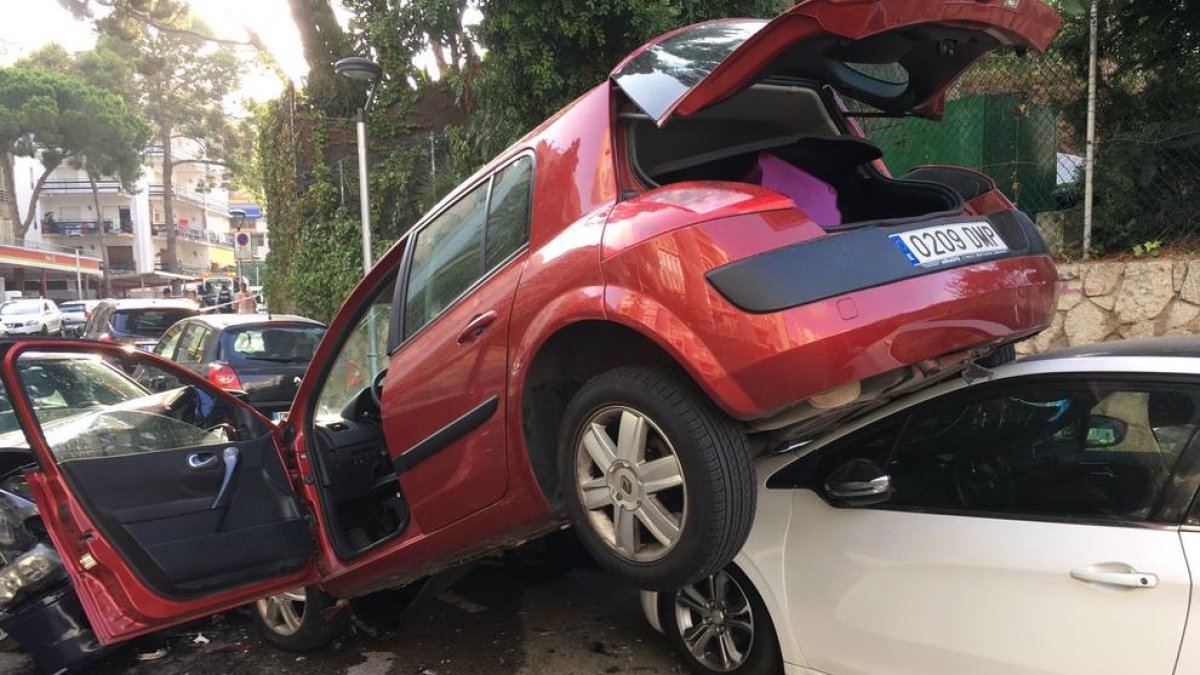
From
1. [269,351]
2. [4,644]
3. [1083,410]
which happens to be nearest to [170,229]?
[269,351]

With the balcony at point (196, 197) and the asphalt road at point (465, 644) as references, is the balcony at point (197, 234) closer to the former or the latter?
the balcony at point (196, 197)

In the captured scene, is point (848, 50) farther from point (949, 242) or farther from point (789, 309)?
point (789, 309)

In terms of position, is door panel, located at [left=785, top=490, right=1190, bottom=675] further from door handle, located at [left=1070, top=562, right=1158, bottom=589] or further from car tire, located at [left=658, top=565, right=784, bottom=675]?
car tire, located at [left=658, top=565, right=784, bottom=675]

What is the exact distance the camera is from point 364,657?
3711 mm

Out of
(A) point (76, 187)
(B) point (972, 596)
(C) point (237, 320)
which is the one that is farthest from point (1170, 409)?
(A) point (76, 187)

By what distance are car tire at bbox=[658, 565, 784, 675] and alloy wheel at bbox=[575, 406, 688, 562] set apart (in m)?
0.80

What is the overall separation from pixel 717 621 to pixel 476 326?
4.82 feet

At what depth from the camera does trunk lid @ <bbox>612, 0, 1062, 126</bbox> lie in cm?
200

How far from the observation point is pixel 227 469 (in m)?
3.43

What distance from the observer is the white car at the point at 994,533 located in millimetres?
2131

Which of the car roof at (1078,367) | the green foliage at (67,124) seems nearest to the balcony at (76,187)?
the green foliage at (67,124)

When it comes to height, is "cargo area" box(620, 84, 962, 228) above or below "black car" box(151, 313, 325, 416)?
above

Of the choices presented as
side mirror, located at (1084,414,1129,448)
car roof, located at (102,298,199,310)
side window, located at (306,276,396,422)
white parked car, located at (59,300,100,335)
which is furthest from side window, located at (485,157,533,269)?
white parked car, located at (59,300,100,335)

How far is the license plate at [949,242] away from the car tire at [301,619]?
289 centimetres
